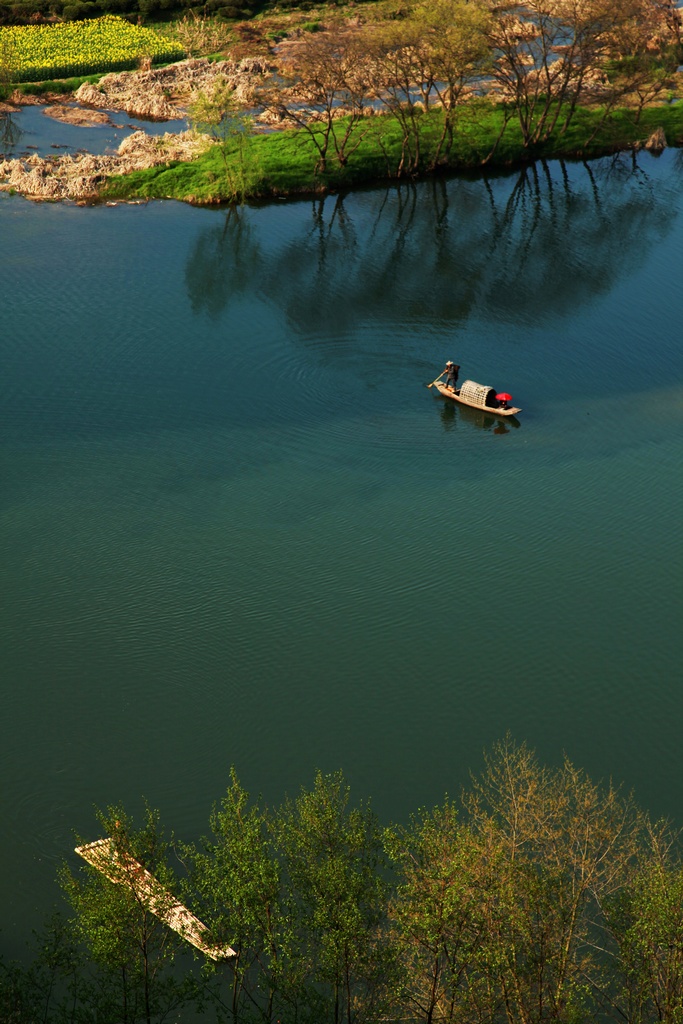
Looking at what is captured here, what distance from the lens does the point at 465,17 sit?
264 ft

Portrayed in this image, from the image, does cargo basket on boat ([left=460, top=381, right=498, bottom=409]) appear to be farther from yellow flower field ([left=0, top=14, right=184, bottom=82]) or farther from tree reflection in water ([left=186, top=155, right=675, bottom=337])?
yellow flower field ([left=0, top=14, right=184, bottom=82])

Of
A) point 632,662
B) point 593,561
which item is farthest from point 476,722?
point 593,561

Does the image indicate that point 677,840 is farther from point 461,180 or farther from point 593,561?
point 461,180

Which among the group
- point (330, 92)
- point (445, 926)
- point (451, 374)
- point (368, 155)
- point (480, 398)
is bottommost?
point (445, 926)

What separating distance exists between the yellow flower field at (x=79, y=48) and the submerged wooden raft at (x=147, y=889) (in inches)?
3509

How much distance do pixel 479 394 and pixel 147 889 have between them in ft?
111

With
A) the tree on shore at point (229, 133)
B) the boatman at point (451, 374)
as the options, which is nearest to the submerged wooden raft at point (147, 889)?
the boatman at point (451, 374)

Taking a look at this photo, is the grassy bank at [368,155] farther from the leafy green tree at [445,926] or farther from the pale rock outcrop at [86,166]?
the leafy green tree at [445,926]

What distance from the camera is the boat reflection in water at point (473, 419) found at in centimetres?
5441

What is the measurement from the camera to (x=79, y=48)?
106062 millimetres

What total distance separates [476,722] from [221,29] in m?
92.9

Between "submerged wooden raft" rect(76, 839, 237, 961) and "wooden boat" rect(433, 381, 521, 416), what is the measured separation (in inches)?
1282

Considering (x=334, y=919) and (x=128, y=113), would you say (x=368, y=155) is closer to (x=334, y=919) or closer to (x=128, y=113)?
(x=128, y=113)

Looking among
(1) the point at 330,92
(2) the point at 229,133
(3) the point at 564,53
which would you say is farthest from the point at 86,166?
(3) the point at 564,53
